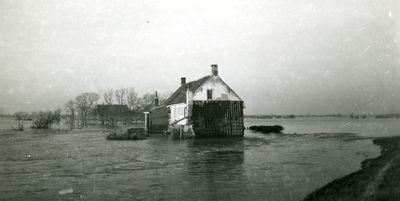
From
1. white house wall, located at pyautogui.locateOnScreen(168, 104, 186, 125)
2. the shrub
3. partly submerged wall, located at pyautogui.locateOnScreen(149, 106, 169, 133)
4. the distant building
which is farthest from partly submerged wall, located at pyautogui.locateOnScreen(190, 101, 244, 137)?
the shrub

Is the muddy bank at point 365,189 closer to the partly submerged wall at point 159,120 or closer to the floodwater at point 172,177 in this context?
the floodwater at point 172,177

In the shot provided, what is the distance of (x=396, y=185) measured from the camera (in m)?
8.73

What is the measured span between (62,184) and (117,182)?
82.5 inches

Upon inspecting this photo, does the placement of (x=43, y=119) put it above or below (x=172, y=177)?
above

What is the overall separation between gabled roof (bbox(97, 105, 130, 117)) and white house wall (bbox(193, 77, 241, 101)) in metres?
61.9

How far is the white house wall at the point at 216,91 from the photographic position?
116 feet

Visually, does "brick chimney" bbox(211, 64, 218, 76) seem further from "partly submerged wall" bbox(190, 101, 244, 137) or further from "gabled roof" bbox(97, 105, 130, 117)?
"gabled roof" bbox(97, 105, 130, 117)

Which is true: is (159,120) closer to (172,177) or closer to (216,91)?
(216,91)

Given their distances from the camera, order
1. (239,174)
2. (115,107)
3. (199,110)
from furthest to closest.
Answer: (115,107) < (199,110) < (239,174)

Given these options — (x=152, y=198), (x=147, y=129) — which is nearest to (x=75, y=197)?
(x=152, y=198)

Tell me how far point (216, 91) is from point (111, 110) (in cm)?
6323

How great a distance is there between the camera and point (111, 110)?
92.5m

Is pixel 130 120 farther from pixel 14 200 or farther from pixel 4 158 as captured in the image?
pixel 14 200

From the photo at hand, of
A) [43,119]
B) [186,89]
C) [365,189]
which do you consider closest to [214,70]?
[186,89]
